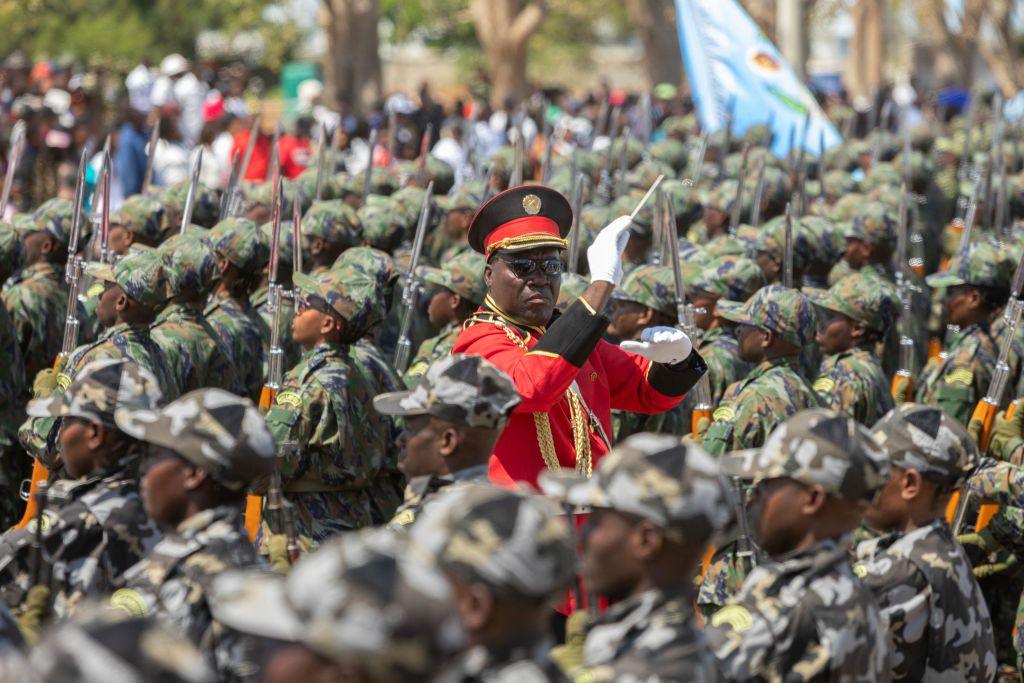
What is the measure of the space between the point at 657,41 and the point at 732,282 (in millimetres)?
22197

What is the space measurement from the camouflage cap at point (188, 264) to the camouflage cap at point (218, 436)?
2970mm

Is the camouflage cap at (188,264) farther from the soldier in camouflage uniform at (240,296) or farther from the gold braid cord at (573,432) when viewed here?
the gold braid cord at (573,432)

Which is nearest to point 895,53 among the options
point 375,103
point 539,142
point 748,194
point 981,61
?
point 981,61

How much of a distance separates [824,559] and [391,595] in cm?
157

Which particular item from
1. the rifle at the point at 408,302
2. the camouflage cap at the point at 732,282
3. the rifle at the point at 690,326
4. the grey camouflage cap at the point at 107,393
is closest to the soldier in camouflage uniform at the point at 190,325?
the rifle at the point at 408,302

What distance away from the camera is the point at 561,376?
539cm

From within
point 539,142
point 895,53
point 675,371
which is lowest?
point 895,53

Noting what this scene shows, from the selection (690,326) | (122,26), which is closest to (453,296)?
(690,326)

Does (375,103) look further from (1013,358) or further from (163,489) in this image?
(163,489)

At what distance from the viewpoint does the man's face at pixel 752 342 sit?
7176mm

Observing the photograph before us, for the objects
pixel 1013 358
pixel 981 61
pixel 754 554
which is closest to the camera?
pixel 754 554

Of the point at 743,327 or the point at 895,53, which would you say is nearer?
the point at 743,327

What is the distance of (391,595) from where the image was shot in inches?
117

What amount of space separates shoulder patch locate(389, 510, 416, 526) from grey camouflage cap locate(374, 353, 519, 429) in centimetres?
30
